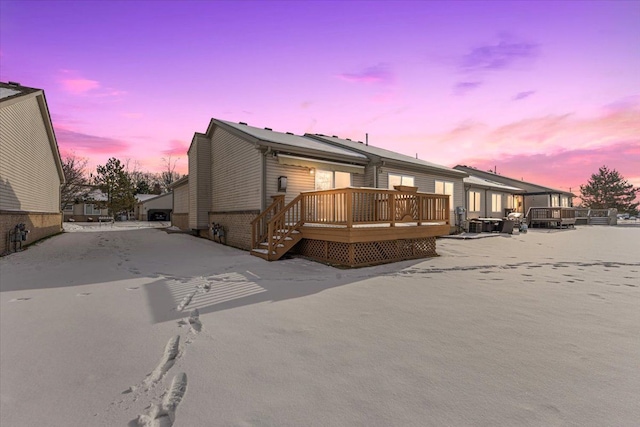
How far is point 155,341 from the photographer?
Answer: 128 inches

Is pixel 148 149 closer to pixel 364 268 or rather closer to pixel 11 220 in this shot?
pixel 11 220

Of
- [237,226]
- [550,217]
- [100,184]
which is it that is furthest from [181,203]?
[550,217]

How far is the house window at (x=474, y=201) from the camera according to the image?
2020cm

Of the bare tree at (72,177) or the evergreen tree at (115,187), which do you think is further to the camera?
the evergreen tree at (115,187)

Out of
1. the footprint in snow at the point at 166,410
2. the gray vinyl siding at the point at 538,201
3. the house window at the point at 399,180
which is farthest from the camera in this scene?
the gray vinyl siding at the point at 538,201

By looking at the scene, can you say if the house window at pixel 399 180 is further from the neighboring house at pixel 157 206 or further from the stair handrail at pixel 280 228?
the neighboring house at pixel 157 206

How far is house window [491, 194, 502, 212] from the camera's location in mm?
22938

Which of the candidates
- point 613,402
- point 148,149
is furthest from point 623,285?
point 148,149

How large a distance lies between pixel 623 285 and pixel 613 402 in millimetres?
5167

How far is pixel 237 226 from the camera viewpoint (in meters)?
11.9

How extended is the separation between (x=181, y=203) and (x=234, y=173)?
1161cm

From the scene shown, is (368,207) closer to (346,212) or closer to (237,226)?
(346,212)

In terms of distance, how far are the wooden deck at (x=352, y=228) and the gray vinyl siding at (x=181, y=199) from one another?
41.5 ft

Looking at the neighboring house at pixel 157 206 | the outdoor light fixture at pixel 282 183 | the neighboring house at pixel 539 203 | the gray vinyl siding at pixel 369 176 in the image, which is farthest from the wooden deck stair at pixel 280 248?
the neighboring house at pixel 157 206
